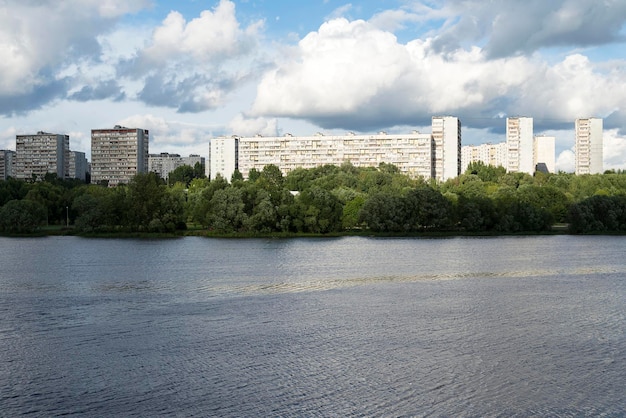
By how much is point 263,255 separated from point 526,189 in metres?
54.5

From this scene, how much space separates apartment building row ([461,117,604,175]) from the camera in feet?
576

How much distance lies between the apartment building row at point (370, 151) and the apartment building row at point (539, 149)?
22.9 m

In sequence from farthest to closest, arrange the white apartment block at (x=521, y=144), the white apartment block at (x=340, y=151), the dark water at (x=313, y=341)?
the white apartment block at (x=521, y=144) < the white apartment block at (x=340, y=151) < the dark water at (x=313, y=341)

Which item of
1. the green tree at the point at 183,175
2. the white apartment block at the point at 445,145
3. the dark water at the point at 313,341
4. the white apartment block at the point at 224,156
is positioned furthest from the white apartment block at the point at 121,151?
the dark water at the point at 313,341

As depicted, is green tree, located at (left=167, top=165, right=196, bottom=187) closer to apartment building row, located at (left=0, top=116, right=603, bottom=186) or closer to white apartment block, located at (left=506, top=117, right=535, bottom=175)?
apartment building row, located at (left=0, top=116, right=603, bottom=186)

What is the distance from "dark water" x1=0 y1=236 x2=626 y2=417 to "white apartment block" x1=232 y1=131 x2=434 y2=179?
11092cm

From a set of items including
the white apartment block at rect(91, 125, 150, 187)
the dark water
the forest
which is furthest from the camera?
the white apartment block at rect(91, 125, 150, 187)

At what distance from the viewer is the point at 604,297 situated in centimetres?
3189

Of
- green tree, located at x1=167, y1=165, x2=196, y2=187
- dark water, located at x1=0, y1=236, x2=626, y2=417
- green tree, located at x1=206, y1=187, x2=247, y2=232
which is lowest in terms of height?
dark water, located at x1=0, y1=236, x2=626, y2=417

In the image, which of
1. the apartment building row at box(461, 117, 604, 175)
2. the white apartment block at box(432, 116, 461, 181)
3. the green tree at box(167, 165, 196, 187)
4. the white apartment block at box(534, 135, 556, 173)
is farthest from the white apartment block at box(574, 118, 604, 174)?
the green tree at box(167, 165, 196, 187)

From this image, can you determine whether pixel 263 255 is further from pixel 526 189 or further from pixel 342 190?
pixel 526 189

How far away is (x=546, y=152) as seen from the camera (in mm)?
193500

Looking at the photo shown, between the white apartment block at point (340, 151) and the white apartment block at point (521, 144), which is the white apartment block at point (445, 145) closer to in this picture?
the white apartment block at point (340, 151)

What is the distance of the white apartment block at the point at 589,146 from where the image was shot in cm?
18788
